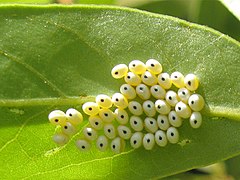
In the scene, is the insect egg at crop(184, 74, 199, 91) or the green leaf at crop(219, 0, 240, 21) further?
the green leaf at crop(219, 0, 240, 21)

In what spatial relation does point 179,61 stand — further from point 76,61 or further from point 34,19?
point 34,19

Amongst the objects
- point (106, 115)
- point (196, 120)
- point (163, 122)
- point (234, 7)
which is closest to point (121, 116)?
point (106, 115)

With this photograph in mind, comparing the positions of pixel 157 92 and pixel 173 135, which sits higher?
pixel 157 92

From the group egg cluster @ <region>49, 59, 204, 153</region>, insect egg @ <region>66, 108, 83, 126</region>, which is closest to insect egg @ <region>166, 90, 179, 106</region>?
egg cluster @ <region>49, 59, 204, 153</region>

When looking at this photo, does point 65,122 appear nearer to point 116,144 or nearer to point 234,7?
point 116,144

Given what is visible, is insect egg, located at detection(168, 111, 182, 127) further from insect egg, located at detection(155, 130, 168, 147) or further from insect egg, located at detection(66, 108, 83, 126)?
insect egg, located at detection(66, 108, 83, 126)

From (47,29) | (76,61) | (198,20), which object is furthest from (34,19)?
(198,20)

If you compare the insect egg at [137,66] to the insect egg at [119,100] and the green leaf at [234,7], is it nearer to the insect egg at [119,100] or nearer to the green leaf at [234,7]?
the insect egg at [119,100]
